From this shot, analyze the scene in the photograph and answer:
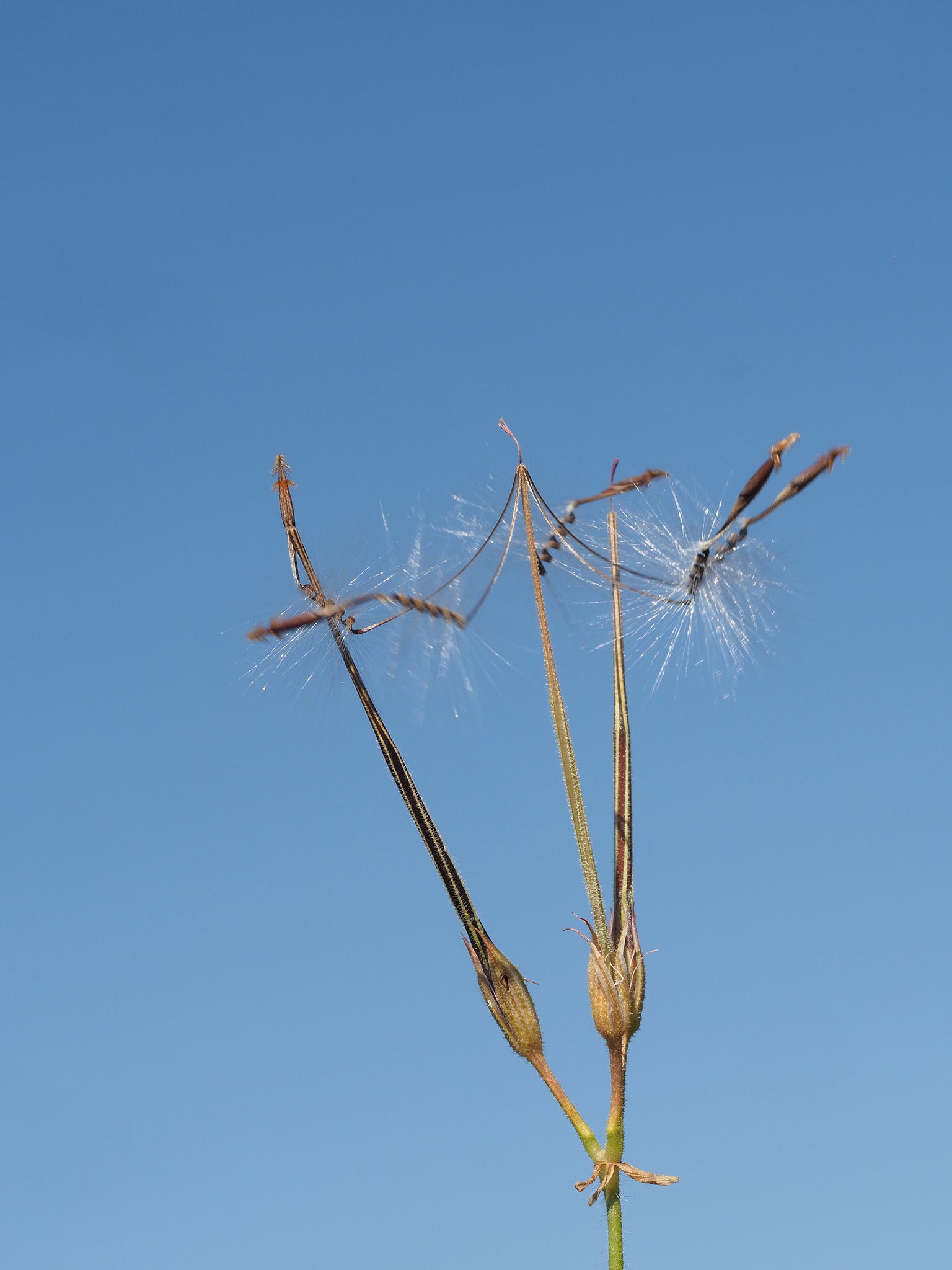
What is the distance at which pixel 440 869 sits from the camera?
15.5ft

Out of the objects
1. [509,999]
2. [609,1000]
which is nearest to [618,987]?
[609,1000]

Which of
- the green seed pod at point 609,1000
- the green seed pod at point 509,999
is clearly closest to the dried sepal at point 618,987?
the green seed pod at point 609,1000

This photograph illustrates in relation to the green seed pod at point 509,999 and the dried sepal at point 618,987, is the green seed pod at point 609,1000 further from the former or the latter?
the green seed pod at point 509,999

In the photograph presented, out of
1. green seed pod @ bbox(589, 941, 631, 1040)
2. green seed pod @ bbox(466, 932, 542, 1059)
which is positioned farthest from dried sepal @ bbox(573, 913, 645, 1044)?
green seed pod @ bbox(466, 932, 542, 1059)

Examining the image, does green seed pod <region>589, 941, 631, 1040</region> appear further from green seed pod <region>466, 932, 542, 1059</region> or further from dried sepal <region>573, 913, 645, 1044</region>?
green seed pod <region>466, 932, 542, 1059</region>

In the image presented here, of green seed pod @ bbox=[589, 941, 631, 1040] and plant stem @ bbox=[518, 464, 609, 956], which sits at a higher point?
plant stem @ bbox=[518, 464, 609, 956]

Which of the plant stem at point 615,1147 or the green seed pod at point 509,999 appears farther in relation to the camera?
the green seed pod at point 509,999

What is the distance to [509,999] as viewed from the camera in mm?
4668

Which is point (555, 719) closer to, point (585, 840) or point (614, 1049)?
point (585, 840)

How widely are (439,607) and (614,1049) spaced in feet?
6.64

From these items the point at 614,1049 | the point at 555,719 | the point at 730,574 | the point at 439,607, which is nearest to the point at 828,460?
the point at 730,574

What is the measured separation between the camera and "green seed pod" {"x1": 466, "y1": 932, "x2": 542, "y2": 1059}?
15.3 feet

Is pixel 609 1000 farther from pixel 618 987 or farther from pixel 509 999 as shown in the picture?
pixel 509 999

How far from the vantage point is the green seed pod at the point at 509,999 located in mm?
4668
